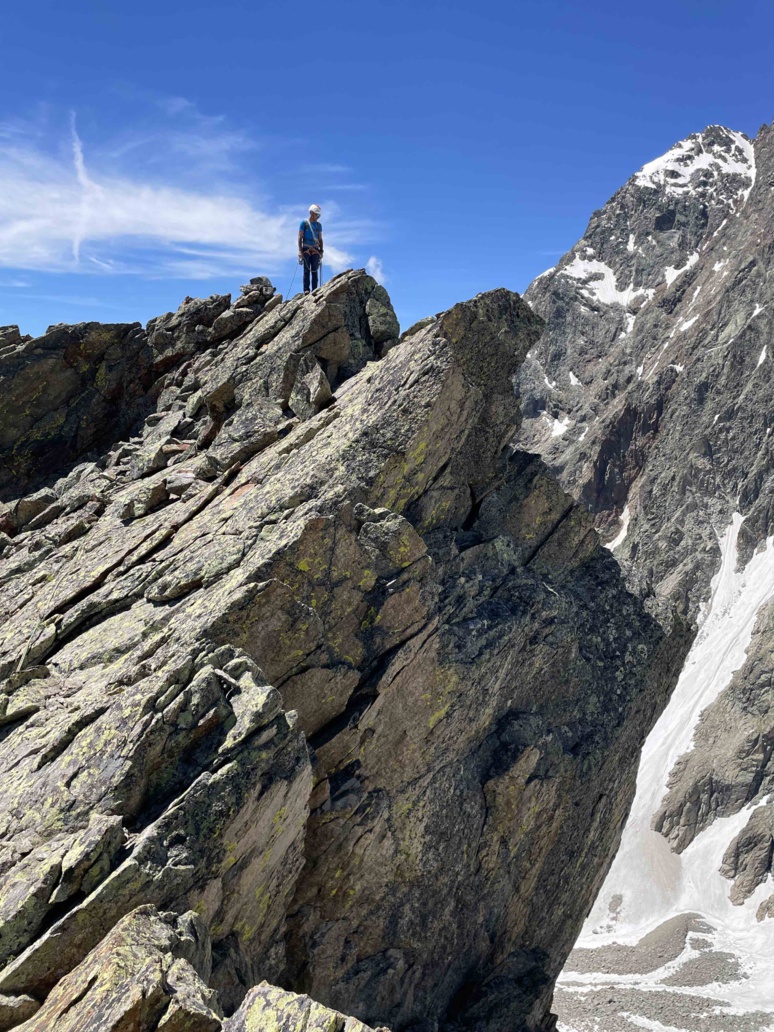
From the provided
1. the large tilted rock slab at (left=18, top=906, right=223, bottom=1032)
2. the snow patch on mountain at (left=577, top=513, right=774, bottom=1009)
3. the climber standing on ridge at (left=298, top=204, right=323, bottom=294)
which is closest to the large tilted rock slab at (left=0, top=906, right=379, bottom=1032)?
the large tilted rock slab at (left=18, top=906, right=223, bottom=1032)

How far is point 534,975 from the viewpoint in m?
27.5

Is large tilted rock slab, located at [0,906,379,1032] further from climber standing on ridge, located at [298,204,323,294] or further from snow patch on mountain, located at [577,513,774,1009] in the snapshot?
snow patch on mountain, located at [577,513,774,1009]

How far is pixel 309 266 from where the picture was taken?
39.9m

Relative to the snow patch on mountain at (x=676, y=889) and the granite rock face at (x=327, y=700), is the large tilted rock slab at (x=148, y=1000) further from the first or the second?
the snow patch on mountain at (x=676, y=889)

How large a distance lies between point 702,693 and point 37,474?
177 m

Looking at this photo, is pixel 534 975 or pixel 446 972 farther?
pixel 534 975

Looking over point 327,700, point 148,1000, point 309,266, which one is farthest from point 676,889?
point 148,1000

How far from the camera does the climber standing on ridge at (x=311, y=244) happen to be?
39.2 meters

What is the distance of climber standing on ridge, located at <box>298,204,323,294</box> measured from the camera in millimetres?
39188

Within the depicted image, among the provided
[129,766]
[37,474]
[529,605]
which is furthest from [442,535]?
[37,474]

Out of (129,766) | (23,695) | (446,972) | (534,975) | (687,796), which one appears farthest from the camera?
(687,796)

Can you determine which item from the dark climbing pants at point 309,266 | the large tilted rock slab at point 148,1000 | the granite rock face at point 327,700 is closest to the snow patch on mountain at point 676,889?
the granite rock face at point 327,700

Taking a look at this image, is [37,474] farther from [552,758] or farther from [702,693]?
[702,693]

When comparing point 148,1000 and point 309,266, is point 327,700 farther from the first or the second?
point 309,266
